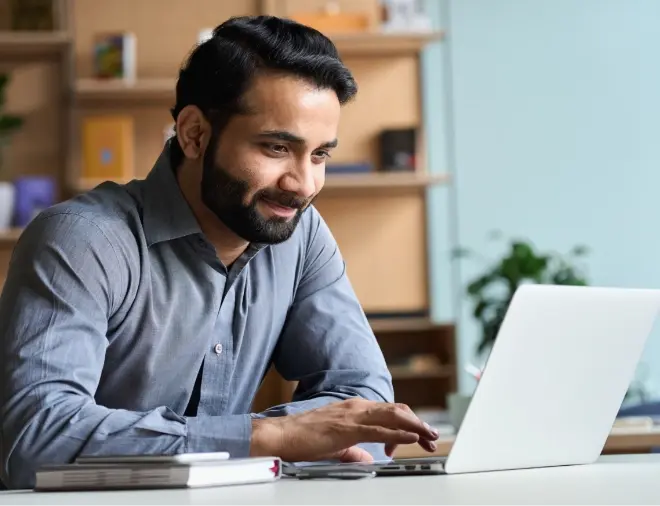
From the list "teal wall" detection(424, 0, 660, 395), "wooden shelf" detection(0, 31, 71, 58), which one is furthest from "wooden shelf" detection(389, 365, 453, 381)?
"wooden shelf" detection(0, 31, 71, 58)

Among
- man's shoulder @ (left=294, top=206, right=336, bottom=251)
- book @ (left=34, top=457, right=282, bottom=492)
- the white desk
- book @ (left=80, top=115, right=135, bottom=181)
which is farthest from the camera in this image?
book @ (left=80, top=115, right=135, bottom=181)

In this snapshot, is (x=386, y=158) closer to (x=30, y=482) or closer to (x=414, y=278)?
(x=414, y=278)

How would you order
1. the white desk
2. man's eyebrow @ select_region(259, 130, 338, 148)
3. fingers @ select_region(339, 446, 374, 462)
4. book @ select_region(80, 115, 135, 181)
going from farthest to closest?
book @ select_region(80, 115, 135, 181), man's eyebrow @ select_region(259, 130, 338, 148), fingers @ select_region(339, 446, 374, 462), the white desk

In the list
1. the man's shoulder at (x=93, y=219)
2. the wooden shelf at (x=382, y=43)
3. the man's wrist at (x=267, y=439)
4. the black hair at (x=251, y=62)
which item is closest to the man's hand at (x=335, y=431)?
the man's wrist at (x=267, y=439)

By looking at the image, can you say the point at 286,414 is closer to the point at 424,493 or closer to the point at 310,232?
the point at 310,232

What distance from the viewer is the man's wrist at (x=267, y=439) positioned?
4.58 feet

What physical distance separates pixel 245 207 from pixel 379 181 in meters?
2.58

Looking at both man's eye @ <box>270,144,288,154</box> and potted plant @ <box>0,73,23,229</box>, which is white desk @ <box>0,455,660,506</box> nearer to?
man's eye @ <box>270,144,288,154</box>

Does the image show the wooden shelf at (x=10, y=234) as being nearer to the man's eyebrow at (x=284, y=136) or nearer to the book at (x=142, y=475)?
the man's eyebrow at (x=284, y=136)

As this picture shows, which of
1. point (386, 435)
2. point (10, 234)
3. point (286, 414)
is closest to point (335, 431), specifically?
point (386, 435)

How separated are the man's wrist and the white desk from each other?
20 centimetres

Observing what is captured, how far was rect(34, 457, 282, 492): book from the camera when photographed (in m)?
1.11

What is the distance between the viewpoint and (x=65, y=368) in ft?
4.74

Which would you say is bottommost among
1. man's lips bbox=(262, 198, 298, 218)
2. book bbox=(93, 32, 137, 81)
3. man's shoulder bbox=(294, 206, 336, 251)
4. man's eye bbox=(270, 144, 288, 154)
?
man's shoulder bbox=(294, 206, 336, 251)
